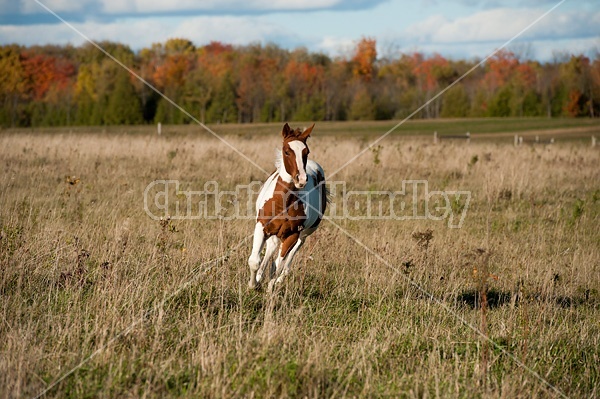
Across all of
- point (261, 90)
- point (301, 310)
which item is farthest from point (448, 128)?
point (301, 310)

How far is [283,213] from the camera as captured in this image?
777cm

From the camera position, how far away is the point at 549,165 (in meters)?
20.7

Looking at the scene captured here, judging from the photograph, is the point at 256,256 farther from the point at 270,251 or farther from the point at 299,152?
the point at 299,152

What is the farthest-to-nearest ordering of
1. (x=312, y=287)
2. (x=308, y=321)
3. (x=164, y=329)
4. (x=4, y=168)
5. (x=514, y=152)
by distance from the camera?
(x=514, y=152)
(x=4, y=168)
(x=312, y=287)
(x=308, y=321)
(x=164, y=329)

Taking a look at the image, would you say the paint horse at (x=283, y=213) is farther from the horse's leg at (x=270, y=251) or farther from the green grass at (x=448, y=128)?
the green grass at (x=448, y=128)

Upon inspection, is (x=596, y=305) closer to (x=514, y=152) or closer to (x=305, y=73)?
(x=514, y=152)

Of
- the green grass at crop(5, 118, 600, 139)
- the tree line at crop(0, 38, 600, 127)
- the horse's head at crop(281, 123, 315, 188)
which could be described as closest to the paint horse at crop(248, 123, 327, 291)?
the horse's head at crop(281, 123, 315, 188)

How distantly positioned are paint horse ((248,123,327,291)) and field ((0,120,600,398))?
0.34 metres

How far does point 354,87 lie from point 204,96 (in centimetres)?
2273

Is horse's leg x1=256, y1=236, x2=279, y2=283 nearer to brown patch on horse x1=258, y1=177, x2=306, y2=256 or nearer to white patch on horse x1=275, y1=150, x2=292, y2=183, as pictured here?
brown patch on horse x1=258, y1=177, x2=306, y2=256

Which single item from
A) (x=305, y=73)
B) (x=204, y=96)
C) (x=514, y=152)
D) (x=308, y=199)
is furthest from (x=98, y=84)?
(x=308, y=199)

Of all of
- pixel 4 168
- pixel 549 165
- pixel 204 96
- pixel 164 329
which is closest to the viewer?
pixel 164 329

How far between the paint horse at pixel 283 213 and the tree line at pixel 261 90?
2864 inches

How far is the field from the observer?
493 centimetres
